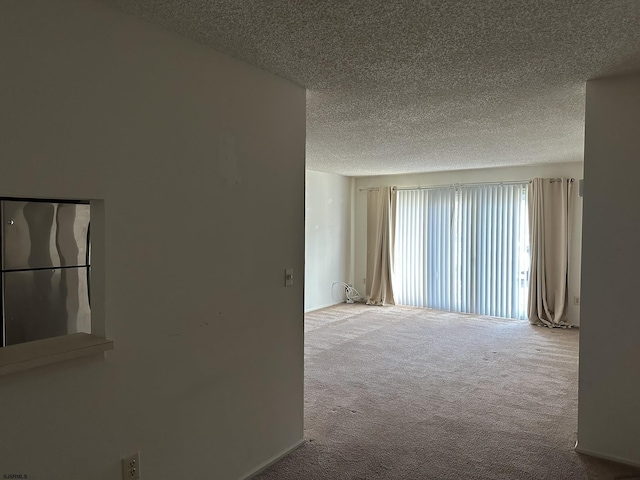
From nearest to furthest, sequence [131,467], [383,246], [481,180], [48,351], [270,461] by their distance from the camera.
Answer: [48,351]
[131,467]
[270,461]
[481,180]
[383,246]

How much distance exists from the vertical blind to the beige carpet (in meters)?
0.98

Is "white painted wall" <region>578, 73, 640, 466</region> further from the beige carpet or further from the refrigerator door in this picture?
the refrigerator door

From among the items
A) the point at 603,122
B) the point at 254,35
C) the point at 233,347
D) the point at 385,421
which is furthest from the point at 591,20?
the point at 385,421

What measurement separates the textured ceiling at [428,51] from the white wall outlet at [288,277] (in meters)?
1.22

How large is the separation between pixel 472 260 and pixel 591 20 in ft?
18.3

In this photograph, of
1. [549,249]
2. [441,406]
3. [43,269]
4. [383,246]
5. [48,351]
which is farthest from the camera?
[383,246]

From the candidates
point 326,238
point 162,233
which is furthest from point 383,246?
point 162,233

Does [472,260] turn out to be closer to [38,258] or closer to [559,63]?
[559,63]

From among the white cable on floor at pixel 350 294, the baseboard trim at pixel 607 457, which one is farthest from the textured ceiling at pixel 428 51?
the white cable on floor at pixel 350 294

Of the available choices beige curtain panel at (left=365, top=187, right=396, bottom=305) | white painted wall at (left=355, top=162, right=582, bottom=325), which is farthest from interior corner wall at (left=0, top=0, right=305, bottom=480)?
beige curtain panel at (left=365, top=187, right=396, bottom=305)

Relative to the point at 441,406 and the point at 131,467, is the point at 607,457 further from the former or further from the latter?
the point at 131,467

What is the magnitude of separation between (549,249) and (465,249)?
126cm

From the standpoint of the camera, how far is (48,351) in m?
1.68

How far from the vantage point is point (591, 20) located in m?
1.97
